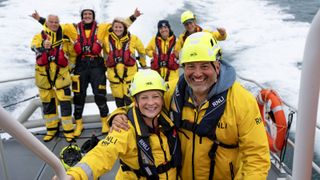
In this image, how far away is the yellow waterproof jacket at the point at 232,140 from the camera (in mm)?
1791

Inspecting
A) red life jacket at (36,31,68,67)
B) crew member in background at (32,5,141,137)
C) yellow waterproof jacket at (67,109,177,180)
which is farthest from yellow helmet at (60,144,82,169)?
yellow waterproof jacket at (67,109,177,180)

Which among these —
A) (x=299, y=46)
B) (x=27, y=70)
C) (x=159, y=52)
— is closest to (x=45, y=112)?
(x=159, y=52)

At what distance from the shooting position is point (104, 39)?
4172 millimetres

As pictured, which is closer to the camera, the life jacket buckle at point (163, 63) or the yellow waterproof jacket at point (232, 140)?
the yellow waterproof jacket at point (232, 140)

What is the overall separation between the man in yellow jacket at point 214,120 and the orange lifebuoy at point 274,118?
1409 millimetres

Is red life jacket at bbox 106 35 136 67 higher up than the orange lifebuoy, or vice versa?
red life jacket at bbox 106 35 136 67

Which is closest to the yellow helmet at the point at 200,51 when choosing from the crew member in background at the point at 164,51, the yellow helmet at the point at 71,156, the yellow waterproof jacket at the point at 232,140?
the yellow waterproof jacket at the point at 232,140

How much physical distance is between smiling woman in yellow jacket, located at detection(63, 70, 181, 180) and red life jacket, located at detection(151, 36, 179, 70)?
9.08ft

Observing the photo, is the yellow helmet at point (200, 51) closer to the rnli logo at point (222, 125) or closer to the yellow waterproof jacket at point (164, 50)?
the rnli logo at point (222, 125)

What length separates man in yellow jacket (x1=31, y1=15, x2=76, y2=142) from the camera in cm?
374

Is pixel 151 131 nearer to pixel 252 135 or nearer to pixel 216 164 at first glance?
pixel 216 164

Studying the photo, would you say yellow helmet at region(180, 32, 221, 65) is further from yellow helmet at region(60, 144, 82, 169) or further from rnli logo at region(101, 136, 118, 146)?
yellow helmet at region(60, 144, 82, 169)

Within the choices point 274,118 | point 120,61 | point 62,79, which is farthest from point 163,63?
point 274,118

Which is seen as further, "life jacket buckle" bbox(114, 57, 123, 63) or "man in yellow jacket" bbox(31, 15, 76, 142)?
"life jacket buckle" bbox(114, 57, 123, 63)
